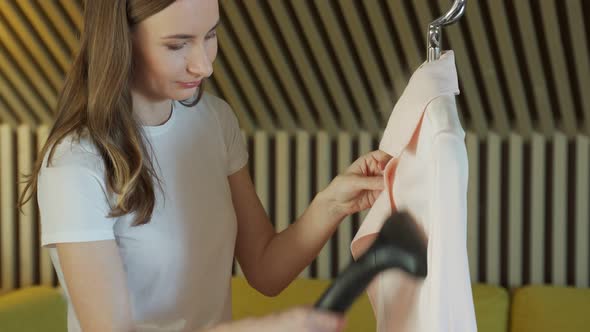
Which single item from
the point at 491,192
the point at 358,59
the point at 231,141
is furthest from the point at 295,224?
the point at 491,192

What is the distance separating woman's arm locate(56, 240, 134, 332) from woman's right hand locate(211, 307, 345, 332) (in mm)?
274

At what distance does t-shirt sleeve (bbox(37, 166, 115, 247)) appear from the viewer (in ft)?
5.16

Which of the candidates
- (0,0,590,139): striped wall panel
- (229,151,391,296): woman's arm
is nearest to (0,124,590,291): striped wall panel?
(0,0,590,139): striped wall panel

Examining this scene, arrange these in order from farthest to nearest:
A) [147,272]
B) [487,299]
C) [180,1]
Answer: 1. [487,299]
2. [147,272]
3. [180,1]

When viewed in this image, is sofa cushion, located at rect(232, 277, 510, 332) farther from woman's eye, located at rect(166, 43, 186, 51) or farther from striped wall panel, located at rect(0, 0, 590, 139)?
woman's eye, located at rect(166, 43, 186, 51)

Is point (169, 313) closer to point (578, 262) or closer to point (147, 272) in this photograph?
point (147, 272)

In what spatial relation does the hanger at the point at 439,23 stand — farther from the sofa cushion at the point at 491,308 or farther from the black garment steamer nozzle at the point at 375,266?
the sofa cushion at the point at 491,308

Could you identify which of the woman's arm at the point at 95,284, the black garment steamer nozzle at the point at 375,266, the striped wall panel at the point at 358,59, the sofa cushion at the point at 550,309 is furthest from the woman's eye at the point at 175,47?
the sofa cushion at the point at 550,309

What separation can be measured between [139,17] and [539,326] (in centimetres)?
192

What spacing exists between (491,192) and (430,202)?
209 cm

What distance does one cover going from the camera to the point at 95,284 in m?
1.58

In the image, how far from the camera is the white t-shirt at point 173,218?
1.58 meters

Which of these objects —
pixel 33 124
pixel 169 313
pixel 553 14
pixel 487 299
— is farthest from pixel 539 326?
pixel 33 124

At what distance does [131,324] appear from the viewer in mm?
1630
